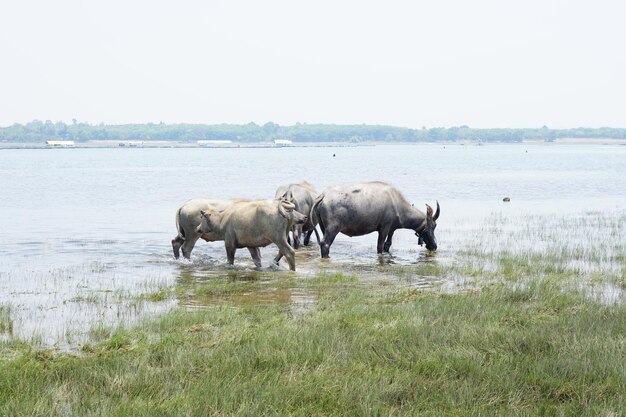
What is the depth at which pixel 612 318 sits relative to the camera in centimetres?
1083

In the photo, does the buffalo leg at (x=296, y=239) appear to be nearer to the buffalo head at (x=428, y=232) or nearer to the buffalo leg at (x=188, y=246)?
the buffalo leg at (x=188, y=246)

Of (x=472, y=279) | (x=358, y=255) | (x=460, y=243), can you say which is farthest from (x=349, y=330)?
(x=460, y=243)

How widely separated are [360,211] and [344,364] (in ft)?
35.7

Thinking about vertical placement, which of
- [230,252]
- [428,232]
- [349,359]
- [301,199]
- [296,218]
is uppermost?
[296,218]

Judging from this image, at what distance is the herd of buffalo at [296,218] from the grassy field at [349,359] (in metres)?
2.71

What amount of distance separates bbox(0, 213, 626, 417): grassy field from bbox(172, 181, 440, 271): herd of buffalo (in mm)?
2715

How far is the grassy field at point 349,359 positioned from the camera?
739cm

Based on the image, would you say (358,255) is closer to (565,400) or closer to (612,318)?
(612,318)

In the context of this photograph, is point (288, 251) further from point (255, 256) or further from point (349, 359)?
point (349, 359)

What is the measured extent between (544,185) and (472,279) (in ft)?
146

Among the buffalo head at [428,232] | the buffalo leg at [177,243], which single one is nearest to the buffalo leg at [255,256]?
the buffalo leg at [177,243]

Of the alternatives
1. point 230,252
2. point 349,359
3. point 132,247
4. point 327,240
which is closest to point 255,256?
point 230,252

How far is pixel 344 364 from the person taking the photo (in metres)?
8.67

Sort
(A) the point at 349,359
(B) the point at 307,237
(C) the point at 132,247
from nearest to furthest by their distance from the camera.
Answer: (A) the point at 349,359, (B) the point at 307,237, (C) the point at 132,247
